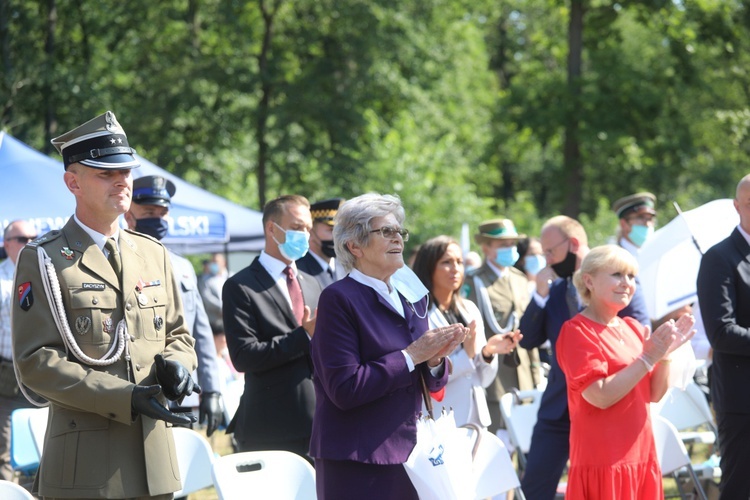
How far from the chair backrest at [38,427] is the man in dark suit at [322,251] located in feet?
5.09

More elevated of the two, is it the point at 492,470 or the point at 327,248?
the point at 327,248

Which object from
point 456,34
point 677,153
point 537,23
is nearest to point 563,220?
point 677,153

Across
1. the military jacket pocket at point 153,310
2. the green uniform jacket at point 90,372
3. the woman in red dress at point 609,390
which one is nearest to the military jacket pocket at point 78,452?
the green uniform jacket at point 90,372

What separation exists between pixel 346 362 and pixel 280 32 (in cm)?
1880

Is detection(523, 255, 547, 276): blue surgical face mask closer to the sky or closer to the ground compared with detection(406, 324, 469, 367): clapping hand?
closer to the sky

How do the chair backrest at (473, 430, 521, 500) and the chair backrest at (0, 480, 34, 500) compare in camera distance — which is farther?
the chair backrest at (473, 430, 521, 500)

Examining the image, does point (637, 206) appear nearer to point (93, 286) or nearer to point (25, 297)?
point (93, 286)

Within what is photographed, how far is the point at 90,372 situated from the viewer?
131 inches

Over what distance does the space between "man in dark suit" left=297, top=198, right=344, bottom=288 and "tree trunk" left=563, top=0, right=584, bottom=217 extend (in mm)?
16117

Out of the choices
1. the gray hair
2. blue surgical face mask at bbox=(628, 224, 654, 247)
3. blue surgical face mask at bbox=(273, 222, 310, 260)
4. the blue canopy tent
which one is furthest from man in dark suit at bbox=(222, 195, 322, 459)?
blue surgical face mask at bbox=(628, 224, 654, 247)

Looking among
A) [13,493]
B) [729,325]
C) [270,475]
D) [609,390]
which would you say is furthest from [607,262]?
[13,493]

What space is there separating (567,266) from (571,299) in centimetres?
21

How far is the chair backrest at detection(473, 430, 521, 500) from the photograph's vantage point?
4758mm

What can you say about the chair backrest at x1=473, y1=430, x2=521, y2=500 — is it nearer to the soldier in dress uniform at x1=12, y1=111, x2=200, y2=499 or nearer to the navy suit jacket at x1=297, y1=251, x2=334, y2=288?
the navy suit jacket at x1=297, y1=251, x2=334, y2=288
